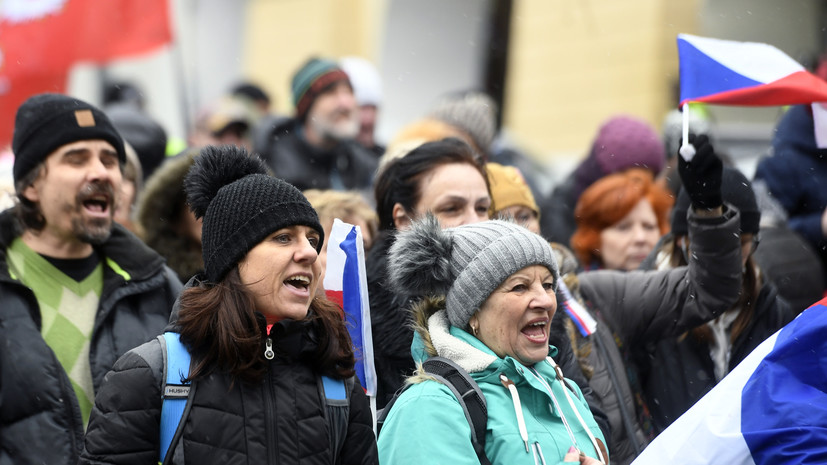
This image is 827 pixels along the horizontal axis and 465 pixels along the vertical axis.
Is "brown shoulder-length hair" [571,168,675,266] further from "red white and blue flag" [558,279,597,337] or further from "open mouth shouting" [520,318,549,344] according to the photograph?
"open mouth shouting" [520,318,549,344]

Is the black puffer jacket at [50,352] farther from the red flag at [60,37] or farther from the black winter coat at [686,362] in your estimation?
the red flag at [60,37]

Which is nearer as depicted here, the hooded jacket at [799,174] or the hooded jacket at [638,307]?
the hooded jacket at [638,307]

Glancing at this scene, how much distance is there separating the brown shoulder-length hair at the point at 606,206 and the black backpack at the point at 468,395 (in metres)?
2.52

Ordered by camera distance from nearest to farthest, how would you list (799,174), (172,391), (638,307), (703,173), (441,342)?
(172,391) < (441,342) < (703,173) < (638,307) < (799,174)

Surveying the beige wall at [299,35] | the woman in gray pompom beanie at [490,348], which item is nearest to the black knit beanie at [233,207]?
the woman in gray pompom beanie at [490,348]

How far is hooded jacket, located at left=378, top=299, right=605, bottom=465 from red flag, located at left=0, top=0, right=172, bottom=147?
15.4 ft

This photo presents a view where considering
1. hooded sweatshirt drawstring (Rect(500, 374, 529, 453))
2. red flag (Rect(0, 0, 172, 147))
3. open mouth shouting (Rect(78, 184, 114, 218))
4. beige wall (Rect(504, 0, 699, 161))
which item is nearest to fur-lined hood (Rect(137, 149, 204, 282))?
open mouth shouting (Rect(78, 184, 114, 218))

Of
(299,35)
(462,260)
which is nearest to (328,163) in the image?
(462,260)

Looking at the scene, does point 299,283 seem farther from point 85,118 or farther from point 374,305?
point 85,118

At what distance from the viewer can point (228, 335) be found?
320 cm

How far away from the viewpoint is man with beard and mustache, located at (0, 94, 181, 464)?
3.95 meters

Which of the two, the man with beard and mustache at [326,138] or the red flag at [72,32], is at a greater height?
the red flag at [72,32]

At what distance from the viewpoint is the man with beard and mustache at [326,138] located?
743 centimetres

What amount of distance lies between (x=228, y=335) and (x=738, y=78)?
2.41 meters
